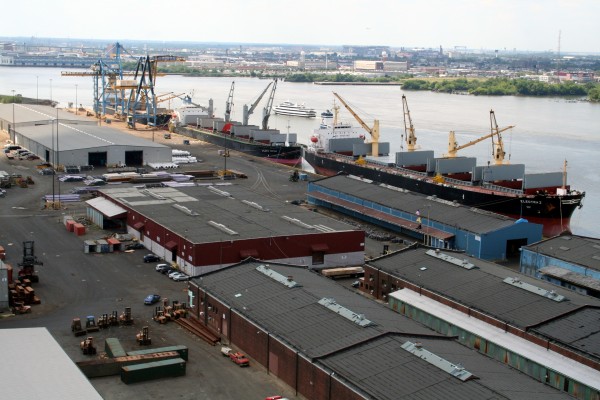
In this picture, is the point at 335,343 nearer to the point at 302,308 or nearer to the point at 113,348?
the point at 302,308

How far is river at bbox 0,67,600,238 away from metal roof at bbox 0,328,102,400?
49.9ft

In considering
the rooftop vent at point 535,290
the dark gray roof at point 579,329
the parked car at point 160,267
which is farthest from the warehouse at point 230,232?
the dark gray roof at point 579,329

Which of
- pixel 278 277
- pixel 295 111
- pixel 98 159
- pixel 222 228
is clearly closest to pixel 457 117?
pixel 295 111

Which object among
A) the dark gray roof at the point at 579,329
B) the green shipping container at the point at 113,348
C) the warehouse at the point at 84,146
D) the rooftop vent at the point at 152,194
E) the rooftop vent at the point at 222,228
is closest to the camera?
the dark gray roof at the point at 579,329

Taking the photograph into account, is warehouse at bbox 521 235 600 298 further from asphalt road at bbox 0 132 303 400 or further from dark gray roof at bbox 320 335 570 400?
asphalt road at bbox 0 132 303 400

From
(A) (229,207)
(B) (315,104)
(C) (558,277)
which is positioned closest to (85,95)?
(B) (315,104)

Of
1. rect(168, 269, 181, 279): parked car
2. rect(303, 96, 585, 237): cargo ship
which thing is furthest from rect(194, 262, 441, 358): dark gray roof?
rect(303, 96, 585, 237): cargo ship

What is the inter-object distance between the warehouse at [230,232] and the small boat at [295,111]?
32.0 metres

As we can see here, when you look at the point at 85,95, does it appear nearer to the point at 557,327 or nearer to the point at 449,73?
the point at 449,73

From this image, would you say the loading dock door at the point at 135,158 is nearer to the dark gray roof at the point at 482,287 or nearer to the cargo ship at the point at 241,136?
the cargo ship at the point at 241,136

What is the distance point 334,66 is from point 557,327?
119m

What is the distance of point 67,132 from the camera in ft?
102

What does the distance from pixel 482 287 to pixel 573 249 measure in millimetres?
3756

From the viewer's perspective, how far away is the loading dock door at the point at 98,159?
27322 millimetres
